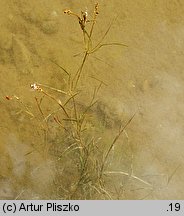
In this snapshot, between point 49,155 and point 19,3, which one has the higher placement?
point 19,3

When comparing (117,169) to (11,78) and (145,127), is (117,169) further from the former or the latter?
(11,78)

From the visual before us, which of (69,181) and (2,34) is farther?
(2,34)

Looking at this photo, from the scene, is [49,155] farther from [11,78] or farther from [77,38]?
[77,38]

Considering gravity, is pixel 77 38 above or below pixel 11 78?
above

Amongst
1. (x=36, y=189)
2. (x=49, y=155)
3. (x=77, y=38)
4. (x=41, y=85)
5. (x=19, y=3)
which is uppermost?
(x=19, y=3)

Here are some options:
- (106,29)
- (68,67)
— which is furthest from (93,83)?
(106,29)

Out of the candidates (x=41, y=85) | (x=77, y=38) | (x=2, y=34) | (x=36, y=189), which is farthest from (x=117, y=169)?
(x=2, y=34)
